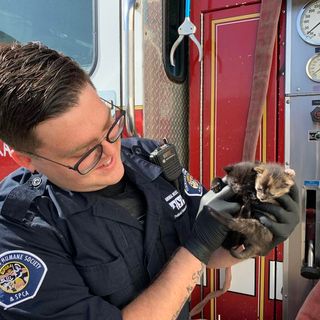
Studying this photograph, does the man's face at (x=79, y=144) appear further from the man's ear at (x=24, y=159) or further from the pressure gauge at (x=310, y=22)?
the pressure gauge at (x=310, y=22)

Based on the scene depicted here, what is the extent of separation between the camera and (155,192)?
4.00 ft

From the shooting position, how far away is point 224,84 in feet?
6.44

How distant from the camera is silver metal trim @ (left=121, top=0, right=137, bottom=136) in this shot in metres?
1.68

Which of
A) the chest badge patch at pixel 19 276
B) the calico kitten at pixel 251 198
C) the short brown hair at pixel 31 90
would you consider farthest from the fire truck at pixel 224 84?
the chest badge patch at pixel 19 276

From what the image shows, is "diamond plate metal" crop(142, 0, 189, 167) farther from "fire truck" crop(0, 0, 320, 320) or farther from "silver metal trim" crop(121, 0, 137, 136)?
"silver metal trim" crop(121, 0, 137, 136)

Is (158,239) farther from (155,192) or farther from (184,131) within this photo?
(184,131)

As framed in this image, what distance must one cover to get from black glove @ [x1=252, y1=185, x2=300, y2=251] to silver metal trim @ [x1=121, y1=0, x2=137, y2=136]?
2.59 ft

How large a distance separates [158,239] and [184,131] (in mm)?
1092

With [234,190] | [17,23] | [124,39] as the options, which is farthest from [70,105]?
[17,23]

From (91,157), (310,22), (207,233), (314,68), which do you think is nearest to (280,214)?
(207,233)

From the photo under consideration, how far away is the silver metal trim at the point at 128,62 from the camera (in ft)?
5.52

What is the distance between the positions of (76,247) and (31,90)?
42 centimetres

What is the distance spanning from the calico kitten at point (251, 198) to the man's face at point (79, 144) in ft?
1.03

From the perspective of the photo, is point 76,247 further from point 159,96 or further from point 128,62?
point 159,96
